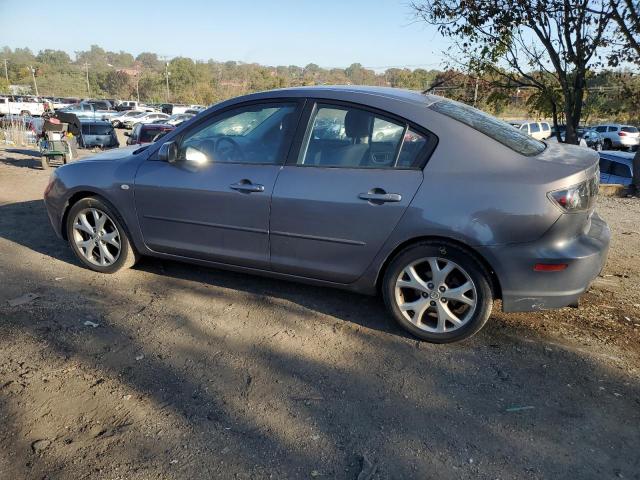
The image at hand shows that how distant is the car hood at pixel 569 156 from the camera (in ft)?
10.5

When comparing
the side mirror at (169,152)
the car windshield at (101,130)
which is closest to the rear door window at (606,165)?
the side mirror at (169,152)

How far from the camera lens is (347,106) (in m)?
3.59

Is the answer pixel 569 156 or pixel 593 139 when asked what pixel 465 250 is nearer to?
pixel 569 156

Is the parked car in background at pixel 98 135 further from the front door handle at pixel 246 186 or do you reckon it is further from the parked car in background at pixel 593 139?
the parked car in background at pixel 593 139

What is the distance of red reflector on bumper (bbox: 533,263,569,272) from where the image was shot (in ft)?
10.0

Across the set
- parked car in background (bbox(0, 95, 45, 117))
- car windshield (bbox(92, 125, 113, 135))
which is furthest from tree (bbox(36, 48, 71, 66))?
car windshield (bbox(92, 125, 113, 135))

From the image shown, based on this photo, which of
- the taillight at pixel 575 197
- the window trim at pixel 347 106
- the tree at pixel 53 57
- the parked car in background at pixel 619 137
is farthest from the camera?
the tree at pixel 53 57

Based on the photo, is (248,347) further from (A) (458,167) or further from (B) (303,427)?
(A) (458,167)

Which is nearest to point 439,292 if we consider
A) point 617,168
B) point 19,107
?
point 617,168

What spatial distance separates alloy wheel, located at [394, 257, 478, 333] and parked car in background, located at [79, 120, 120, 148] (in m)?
22.2

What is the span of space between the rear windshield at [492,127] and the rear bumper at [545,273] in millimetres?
651

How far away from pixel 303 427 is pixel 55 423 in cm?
124

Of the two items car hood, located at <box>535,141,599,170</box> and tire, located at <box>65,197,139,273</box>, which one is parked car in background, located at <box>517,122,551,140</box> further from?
tire, located at <box>65,197,139,273</box>

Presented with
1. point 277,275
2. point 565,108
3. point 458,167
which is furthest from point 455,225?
point 565,108
